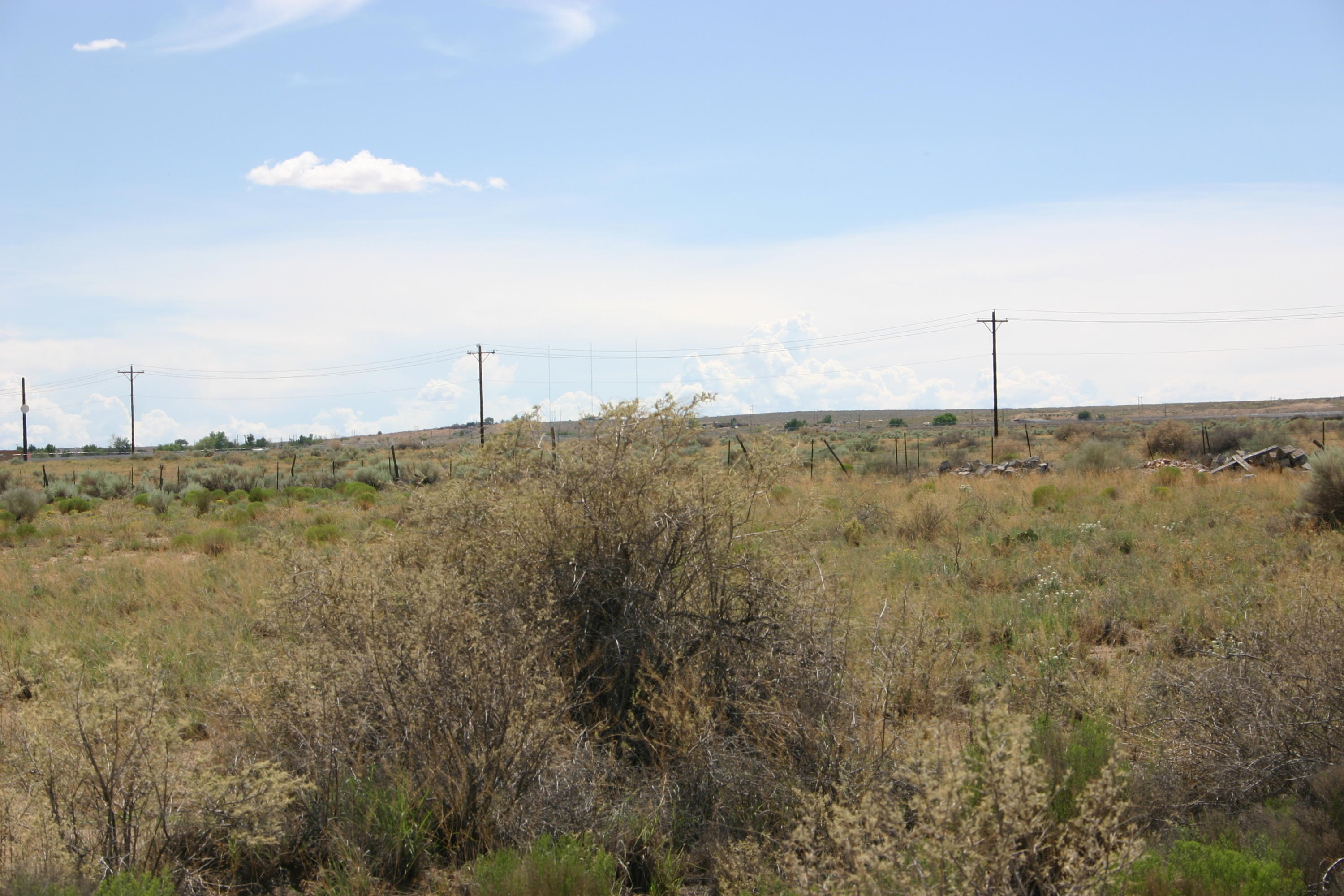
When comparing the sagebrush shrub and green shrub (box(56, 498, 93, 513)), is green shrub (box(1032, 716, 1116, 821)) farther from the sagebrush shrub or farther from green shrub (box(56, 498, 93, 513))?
green shrub (box(56, 498, 93, 513))

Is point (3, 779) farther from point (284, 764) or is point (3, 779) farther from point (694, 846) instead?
point (694, 846)

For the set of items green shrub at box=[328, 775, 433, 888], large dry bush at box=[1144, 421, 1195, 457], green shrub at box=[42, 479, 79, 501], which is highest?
large dry bush at box=[1144, 421, 1195, 457]

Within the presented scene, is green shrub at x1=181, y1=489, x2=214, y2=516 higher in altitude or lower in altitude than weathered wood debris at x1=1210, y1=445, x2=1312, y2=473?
lower

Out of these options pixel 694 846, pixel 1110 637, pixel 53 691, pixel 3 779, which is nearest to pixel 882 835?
pixel 694 846

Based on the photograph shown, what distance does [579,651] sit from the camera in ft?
18.4

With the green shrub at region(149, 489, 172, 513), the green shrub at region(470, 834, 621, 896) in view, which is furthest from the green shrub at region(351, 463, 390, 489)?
the green shrub at region(470, 834, 621, 896)

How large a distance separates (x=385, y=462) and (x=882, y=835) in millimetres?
40927

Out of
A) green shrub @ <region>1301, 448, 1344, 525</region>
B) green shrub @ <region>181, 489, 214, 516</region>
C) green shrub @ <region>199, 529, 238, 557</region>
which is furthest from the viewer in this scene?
green shrub @ <region>181, 489, 214, 516</region>

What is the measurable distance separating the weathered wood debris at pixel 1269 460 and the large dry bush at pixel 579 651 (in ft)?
72.6

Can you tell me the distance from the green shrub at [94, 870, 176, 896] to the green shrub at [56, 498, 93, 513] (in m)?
25.5

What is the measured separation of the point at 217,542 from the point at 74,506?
39.3ft

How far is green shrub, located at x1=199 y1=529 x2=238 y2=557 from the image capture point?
16.6m

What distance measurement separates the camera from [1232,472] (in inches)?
888

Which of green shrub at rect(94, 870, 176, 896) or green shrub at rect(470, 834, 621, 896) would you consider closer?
green shrub at rect(94, 870, 176, 896)
